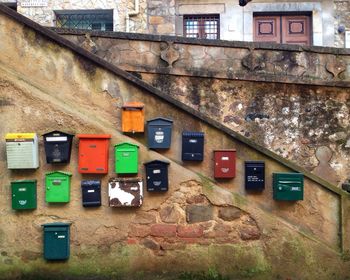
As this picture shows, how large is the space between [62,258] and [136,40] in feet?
15.3

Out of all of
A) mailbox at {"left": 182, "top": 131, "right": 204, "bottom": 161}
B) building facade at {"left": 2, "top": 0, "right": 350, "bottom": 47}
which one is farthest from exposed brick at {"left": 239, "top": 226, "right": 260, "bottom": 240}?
building facade at {"left": 2, "top": 0, "right": 350, "bottom": 47}

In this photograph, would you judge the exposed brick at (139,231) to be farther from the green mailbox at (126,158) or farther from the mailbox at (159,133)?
the mailbox at (159,133)

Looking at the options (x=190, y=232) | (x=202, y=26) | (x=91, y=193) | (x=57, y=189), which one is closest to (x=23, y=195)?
(x=57, y=189)

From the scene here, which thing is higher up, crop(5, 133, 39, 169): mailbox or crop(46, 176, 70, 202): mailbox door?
crop(5, 133, 39, 169): mailbox

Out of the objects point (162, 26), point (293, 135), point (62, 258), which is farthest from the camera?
point (162, 26)

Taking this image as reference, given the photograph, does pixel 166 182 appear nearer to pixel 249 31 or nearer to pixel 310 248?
pixel 310 248

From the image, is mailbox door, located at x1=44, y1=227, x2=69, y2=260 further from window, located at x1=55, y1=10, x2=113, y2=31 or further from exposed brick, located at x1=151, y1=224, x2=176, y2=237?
window, located at x1=55, y1=10, x2=113, y2=31

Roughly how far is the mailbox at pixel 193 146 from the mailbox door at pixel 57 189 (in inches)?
52.8

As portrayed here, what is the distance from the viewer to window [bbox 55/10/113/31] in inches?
498

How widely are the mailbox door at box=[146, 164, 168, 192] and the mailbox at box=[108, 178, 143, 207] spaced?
11 centimetres

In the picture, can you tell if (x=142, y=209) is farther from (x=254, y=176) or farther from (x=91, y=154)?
(x=254, y=176)

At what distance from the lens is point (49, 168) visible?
15.9 feet

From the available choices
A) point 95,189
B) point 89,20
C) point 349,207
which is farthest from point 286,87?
point 89,20

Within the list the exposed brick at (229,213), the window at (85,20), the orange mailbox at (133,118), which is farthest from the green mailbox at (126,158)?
the window at (85,20)
